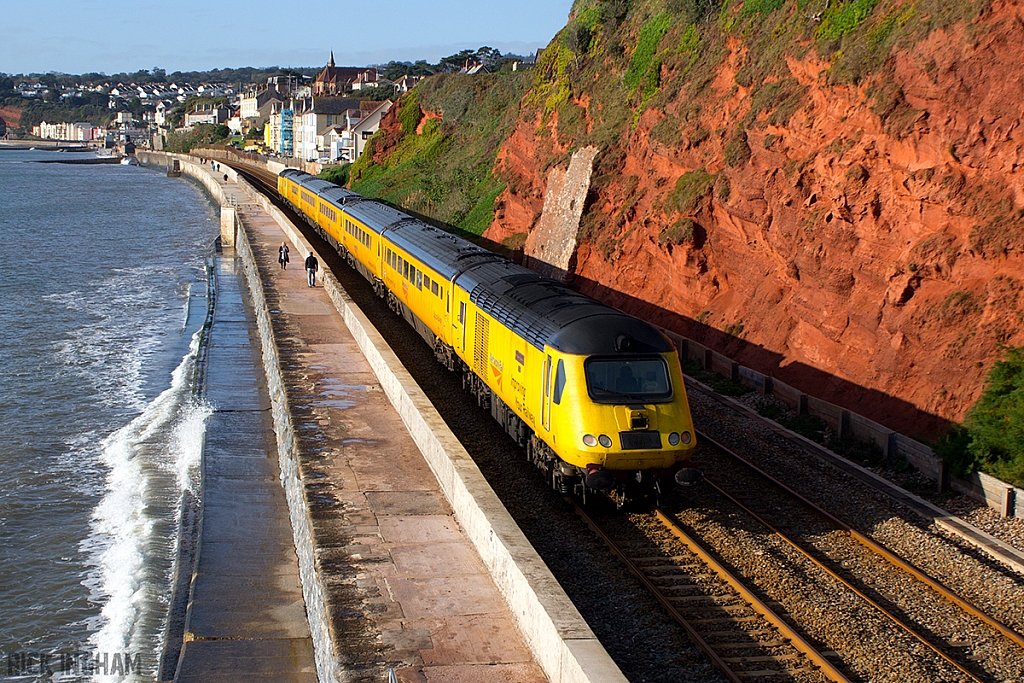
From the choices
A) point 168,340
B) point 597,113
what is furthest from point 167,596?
point 597,113

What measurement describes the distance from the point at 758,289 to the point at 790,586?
42.3ft

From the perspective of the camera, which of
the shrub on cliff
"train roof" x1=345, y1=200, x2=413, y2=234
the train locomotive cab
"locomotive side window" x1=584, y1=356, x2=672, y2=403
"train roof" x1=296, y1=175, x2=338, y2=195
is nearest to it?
the train locomotive cab

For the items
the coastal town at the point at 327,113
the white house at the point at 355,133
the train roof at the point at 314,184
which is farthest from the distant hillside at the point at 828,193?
the white house at the point at 355,133

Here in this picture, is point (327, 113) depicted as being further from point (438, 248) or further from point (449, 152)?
point (438, 248)

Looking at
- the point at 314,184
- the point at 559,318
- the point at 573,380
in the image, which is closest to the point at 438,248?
the point at 559,318

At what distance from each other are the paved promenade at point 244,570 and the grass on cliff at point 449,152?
71.1ft

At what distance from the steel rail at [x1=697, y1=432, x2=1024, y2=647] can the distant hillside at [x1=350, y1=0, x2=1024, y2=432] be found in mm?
3880

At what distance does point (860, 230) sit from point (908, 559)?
376 inches

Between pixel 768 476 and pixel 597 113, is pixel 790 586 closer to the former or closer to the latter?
pixel 768 476

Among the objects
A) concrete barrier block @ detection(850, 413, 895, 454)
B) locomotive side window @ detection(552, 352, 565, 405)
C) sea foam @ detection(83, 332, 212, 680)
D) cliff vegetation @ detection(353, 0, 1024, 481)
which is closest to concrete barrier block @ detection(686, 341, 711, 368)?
cliff vegetation @ detection(353, 0, 1024, 481)

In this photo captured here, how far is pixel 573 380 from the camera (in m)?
13.5

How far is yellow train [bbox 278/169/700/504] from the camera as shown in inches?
525

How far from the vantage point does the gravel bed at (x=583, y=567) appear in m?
10.3

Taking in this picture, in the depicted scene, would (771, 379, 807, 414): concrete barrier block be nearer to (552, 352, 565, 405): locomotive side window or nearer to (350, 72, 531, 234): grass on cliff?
(552, 352, 565, 405): locomotive side window
